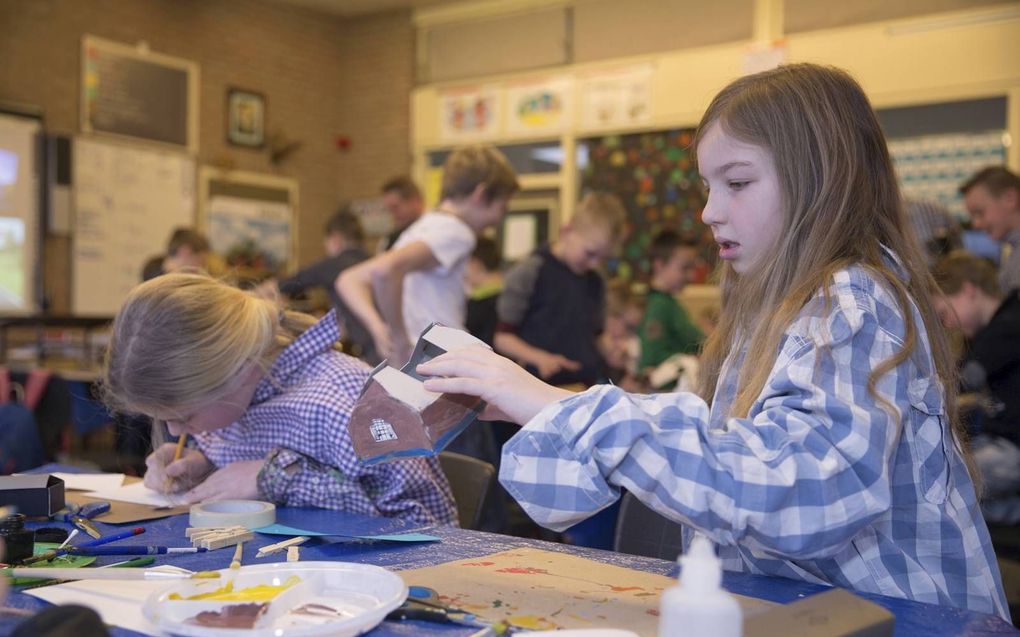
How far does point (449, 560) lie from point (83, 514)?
0.66 meters

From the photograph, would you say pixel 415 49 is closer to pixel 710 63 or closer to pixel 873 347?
pixel 710 63

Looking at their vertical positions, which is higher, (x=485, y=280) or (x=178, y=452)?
(x=485, y=280)

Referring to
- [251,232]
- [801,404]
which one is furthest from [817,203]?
[251,232]

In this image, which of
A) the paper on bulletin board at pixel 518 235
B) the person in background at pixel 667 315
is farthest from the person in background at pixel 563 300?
the paper on bulletin board at pixel 518 235

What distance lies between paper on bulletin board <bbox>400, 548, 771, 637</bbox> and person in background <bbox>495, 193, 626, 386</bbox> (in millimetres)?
2581

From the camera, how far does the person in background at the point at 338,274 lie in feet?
12.2

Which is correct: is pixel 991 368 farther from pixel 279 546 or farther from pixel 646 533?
pixel 279 546

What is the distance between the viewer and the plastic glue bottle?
2.52ft

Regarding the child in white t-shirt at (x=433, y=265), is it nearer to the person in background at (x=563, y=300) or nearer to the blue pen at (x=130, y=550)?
the person in background at (x=563, y=300)

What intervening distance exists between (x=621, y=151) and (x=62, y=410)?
4260 millimetres

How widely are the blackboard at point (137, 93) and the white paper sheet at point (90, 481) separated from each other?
18.5ft

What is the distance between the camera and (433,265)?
3258mm

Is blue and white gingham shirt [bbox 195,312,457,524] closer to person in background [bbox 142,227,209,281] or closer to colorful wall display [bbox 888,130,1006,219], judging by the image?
person in background [bbox 142,227,209,281]

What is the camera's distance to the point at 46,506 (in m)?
1.56
